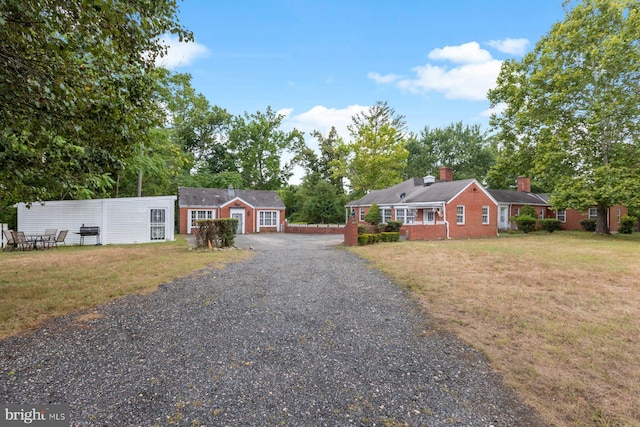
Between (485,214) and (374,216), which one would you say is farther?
(374,216)

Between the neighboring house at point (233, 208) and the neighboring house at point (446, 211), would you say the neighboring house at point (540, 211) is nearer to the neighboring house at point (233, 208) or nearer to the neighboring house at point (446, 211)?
the neighboring house at point (446, 211)

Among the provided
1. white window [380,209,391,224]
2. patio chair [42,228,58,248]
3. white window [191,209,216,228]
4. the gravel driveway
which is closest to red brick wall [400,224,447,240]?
white window [380,209,391,224]

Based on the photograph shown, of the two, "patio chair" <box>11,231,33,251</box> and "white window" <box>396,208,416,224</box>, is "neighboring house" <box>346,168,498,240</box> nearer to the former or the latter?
"white window" <box>396,208,416,224</box>

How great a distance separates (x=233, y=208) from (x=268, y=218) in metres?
3.73

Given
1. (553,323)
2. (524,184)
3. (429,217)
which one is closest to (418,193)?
(429,217)

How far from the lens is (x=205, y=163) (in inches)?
1695

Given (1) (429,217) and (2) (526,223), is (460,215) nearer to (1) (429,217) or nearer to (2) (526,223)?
(1) (429,217)

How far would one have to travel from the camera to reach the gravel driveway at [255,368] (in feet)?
9.55

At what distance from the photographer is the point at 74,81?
4.69 meters

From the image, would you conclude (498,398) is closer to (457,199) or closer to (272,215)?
(457,199)

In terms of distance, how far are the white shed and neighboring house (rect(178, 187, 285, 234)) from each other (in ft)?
27.0

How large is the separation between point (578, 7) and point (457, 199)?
15571mm

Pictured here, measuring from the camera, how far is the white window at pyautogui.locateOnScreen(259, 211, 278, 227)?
3073 centimetres

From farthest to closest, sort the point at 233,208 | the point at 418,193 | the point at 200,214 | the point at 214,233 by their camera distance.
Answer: the point at 233,208, the point at 200,214, the point at 418,193, the point at 214,233
